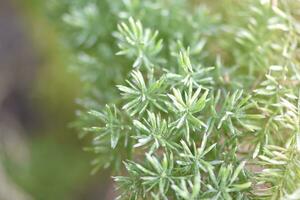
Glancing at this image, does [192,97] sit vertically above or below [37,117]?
below

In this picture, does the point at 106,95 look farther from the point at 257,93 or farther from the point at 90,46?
the point at 257,93

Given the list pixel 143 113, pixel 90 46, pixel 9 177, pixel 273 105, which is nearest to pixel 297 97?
pixel 273 105

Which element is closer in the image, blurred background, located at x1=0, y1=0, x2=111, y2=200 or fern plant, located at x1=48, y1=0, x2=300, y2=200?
fern plant, located at x1=48, y1=0, x2=300, y2=200

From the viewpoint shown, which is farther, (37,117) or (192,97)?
(37,117)

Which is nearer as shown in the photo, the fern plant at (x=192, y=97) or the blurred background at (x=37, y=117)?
the fern plant at (x=192, y=97)
